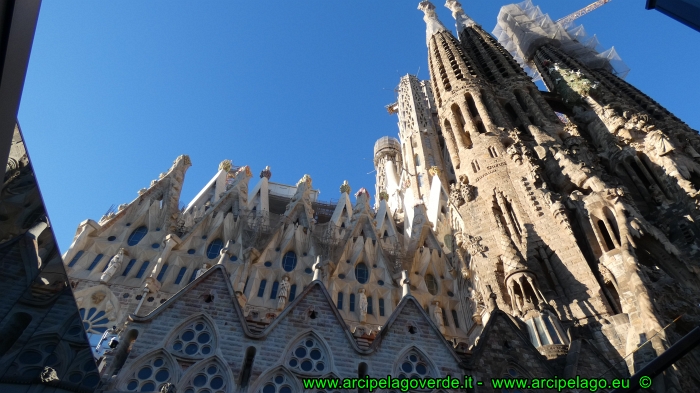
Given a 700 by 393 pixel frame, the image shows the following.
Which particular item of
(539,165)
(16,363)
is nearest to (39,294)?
(16,363)

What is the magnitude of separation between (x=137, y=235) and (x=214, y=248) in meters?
2.87

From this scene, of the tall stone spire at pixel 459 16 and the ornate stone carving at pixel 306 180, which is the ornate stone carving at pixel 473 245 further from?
the tall stone spire at pixel 459 16

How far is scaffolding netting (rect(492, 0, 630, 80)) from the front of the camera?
127 ft

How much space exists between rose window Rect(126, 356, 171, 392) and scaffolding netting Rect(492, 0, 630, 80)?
3837cm

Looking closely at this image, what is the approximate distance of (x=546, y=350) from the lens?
36.4ft

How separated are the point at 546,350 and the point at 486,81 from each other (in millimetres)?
19333

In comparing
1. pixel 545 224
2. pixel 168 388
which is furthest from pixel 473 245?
pixel 168 388

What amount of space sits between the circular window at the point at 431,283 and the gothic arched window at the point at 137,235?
10857mm

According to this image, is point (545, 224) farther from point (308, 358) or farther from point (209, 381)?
point (209, 381)

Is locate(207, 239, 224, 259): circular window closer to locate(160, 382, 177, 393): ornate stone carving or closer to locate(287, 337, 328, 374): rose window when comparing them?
locate(287, 337, 328, 374): rose window

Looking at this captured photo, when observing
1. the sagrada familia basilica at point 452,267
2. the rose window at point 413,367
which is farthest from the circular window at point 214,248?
the rose window at point 413,367

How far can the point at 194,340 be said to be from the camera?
30.8ft

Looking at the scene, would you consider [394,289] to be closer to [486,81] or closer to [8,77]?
[8,77]

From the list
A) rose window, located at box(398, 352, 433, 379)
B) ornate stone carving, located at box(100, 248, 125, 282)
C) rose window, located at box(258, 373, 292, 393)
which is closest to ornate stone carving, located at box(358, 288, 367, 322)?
rose window, located at box(398, 352, 433, 379)
